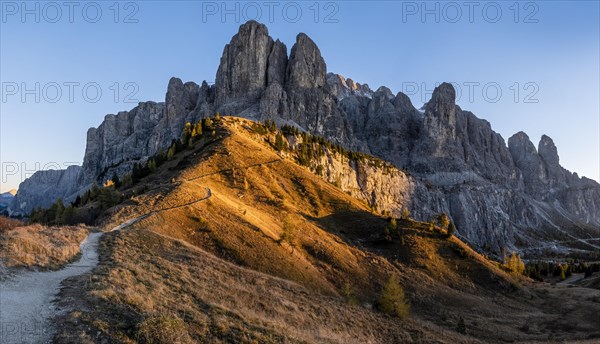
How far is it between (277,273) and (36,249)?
84.5ft

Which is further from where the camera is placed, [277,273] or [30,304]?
[277,273]

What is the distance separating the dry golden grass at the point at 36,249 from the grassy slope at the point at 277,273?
2.59 m

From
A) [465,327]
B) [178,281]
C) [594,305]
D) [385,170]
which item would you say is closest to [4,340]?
[178,281]

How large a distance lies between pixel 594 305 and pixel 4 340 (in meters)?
74.2

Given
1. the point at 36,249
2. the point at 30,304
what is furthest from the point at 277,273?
the point at 30,304

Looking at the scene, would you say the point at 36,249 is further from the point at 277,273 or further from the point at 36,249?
the point at 277,273

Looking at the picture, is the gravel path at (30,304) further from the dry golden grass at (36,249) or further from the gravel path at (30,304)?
the dry golden grass at (36,249)

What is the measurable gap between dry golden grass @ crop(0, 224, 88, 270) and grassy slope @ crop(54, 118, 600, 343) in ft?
8.48

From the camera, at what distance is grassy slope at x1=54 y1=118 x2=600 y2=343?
20.6 meters

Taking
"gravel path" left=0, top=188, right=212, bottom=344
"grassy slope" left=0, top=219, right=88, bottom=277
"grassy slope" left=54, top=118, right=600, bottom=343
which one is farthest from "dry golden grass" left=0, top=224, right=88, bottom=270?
"grassy slope" left=54, top=118, right=600, bottom=343

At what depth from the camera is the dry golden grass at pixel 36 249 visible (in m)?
22.5

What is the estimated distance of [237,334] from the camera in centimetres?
1886

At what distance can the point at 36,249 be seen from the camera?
997 inches

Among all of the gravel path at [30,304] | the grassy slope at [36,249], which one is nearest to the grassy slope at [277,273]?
the gravel path at [30,304]
